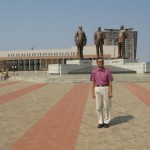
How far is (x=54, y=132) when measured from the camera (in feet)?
22.8

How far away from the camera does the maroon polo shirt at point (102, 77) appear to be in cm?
743

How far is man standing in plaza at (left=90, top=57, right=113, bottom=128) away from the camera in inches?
291

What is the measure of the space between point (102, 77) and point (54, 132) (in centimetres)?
168

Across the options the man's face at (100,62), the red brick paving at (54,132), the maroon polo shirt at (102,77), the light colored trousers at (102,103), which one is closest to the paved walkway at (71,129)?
the red brick paving at (54,132)

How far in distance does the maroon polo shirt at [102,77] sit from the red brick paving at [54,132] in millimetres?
1179

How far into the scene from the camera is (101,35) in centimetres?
3362

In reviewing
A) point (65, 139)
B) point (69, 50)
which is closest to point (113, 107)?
point (65, 139)

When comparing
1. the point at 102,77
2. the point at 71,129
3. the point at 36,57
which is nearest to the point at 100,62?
the point at 102,77

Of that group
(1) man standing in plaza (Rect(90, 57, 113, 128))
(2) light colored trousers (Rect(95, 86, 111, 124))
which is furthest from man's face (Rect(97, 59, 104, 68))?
(2) light colored trousers (Rect(95, 86, 111, 124))

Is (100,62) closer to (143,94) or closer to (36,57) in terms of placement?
(143,94)

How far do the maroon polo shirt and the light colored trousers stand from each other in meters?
0.14

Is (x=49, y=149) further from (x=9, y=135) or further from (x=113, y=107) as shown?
(x=113, y=107)

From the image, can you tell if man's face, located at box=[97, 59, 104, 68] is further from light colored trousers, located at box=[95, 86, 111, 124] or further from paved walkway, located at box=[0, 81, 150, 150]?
paved walkway, located at box=[0, 81, 150, 150]

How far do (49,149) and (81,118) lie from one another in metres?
3.14
